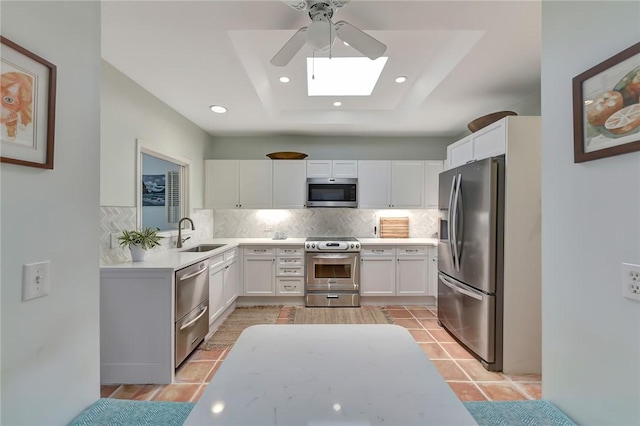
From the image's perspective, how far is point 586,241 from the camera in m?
0.99

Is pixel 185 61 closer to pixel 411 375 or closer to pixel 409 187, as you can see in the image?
pixel 411 375

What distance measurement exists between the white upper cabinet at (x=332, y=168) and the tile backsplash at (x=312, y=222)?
0.61 meters

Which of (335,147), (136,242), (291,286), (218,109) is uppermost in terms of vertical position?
(218,109)

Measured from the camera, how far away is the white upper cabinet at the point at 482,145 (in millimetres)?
2262

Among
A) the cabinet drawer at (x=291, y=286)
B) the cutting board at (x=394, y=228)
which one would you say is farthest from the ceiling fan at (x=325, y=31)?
the cutting board at (x=394, y=228)

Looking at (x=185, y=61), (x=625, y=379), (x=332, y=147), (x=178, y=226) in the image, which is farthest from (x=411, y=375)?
(x=332, y=147)

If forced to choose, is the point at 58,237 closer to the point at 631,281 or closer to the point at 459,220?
the point at 631,281

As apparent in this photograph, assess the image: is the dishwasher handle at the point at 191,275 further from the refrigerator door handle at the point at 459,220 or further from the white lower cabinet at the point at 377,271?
the refrigerator door handle at the point at 459,220

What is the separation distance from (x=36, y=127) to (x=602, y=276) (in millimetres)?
1941

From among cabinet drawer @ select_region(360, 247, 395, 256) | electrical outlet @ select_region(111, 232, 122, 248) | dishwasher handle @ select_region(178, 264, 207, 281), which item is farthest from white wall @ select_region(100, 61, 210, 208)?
cabinet drawer @ select_region(360, 247, 395, 256)

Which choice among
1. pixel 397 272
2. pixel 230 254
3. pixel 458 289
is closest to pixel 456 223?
pixel 458 289

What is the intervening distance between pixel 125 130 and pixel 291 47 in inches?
69.6

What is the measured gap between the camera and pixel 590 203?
0.97 meters

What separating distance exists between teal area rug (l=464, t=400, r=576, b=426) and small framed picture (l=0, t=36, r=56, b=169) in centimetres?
179
